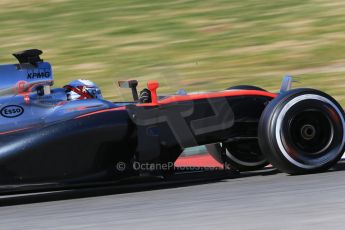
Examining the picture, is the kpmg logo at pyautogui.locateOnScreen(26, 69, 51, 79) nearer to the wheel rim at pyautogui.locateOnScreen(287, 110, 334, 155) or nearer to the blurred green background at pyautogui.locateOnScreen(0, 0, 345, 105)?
the wheel rim at pyautogui.locateOnScreen(287, 110, 334, 155)

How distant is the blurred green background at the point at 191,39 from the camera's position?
1288cm

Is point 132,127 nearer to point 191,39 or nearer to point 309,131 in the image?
point 309,131

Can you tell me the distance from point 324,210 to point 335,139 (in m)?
1.74

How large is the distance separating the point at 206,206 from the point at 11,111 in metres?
1.88

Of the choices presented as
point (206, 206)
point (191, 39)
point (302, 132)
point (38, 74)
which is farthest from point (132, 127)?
point (191, 39)

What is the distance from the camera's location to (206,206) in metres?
5.36

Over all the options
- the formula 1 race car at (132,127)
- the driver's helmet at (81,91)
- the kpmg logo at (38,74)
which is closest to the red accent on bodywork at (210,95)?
the formula 1 race car at (132,127)

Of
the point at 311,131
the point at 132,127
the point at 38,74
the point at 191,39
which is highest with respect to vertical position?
the point at 191,39

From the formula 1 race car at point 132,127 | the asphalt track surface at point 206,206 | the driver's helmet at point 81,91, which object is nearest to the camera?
the asphalt track surface at point 206,206

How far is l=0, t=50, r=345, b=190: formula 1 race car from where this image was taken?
20.1 feet

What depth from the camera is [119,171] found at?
20.7 ft

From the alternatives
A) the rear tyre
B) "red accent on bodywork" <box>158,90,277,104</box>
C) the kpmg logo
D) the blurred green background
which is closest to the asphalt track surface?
the rear tyre

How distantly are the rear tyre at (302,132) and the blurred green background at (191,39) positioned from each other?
15.1 ft

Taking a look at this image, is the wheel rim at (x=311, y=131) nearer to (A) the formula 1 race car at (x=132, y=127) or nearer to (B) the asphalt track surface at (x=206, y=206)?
(A) the formula 1 race car at (x=132, y=127)
